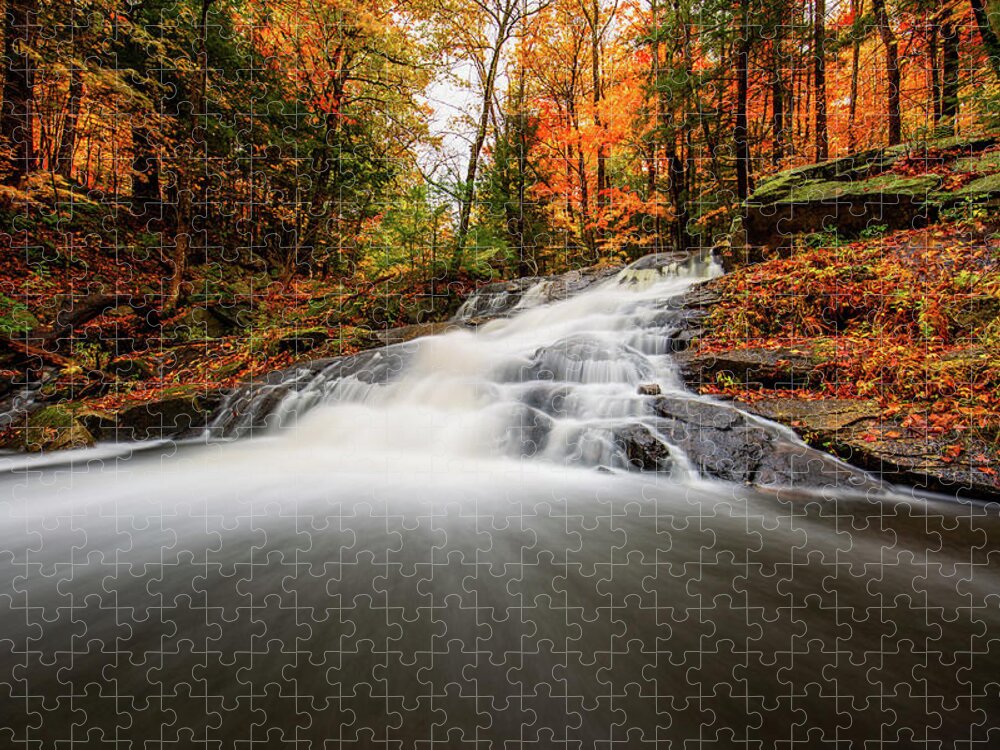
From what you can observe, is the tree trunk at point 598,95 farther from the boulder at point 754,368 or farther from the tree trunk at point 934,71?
the boulder at point 754,368

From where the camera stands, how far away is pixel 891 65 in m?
8.10

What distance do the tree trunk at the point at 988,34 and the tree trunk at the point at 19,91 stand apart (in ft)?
49.3

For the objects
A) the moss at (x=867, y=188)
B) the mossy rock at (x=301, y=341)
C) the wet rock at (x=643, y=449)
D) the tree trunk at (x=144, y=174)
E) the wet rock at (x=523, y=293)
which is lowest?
the wet rock at (x=643, y=449)

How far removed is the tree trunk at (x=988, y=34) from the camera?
5.77m

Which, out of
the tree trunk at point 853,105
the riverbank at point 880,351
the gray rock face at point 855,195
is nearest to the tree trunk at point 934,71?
the gray rock face at point 855,195

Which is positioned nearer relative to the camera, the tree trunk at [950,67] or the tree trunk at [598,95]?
the tree trunk at [950,67]

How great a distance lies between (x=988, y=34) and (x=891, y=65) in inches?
109

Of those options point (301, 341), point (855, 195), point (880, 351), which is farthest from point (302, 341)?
point (855, 195)

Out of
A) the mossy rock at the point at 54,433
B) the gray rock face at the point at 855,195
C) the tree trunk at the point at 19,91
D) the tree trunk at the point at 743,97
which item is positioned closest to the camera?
the mossy rock at the point at 54,433

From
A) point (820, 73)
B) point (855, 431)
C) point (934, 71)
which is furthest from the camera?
point (820, 73)

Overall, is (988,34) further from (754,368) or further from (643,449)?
(643,449)

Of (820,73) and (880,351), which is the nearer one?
(880,351)

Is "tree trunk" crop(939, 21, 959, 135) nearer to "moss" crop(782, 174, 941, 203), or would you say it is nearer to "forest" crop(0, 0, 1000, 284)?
"forest" crop(0, 0, 1000, 284)

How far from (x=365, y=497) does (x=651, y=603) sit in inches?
90.8
